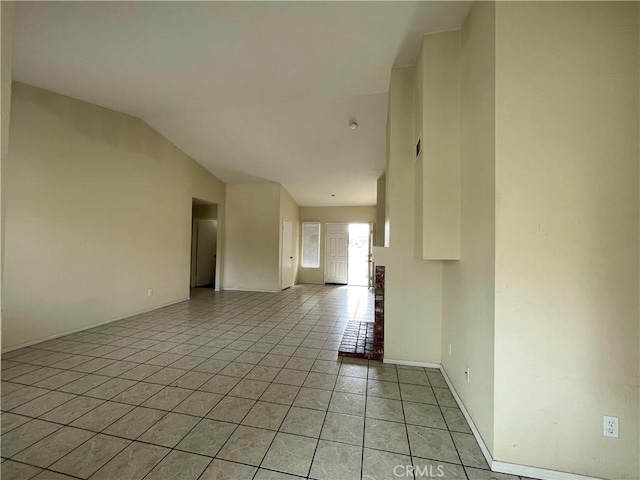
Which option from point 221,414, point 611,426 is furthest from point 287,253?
point 611,426

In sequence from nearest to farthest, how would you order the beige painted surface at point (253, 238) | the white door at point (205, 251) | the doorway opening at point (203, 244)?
the beige painted surface at point (253, 238) < the doorway opening at point (203, 244) < the white door at point (205, 251)

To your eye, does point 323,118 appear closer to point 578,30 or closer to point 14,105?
point 578,30

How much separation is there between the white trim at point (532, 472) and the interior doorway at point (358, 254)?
22.0 ft

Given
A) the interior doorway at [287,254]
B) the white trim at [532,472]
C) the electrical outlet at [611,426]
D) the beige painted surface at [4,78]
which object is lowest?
the white trim at [532,472]

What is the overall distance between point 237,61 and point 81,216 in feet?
9.69

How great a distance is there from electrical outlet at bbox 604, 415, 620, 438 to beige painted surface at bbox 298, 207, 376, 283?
269 inches

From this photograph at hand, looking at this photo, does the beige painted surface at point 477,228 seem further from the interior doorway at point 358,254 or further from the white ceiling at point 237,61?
the interior doorway at point 358,254

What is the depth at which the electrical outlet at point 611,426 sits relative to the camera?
134 centimetres

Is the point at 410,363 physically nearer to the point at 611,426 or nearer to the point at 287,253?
the point at 611,426

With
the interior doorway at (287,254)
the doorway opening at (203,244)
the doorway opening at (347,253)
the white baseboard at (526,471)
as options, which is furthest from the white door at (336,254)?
the white baseboard at (526,471)

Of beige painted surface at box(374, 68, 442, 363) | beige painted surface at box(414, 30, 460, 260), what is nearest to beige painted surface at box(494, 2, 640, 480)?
beige painted surface at box(414, 30, 460, 260)

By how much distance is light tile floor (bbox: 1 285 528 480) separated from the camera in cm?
147

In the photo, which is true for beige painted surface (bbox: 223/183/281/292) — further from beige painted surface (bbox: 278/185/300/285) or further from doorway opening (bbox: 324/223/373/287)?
doorway opening (bbox: 324/223/373/287)

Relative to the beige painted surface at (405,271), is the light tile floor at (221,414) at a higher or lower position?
lower
